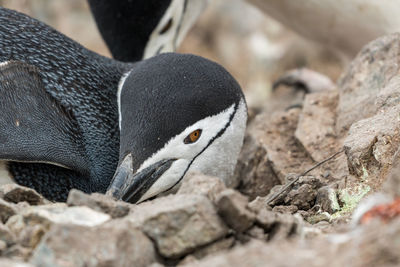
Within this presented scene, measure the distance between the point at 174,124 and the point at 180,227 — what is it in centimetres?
123

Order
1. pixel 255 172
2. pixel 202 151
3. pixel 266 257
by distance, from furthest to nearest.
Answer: pixel 255 172
pixel 202 151
pixel 266 257

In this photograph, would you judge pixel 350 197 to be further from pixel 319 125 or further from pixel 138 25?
pixel 138 25

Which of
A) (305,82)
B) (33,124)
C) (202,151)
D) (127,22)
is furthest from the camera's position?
(127,22)

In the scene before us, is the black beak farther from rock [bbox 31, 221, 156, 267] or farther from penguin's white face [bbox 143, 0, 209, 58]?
penguin's white face [bbox 143, 0, 209, 58]

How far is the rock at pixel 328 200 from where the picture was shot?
2.96m

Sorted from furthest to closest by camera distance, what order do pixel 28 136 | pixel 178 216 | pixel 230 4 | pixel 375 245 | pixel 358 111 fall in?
pixel 230 4
pixel 358 111
pixel 28 136
pixel 178 216
pixel 375 245

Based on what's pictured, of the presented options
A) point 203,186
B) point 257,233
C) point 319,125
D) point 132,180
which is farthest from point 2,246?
point 319,125

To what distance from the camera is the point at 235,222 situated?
213cm

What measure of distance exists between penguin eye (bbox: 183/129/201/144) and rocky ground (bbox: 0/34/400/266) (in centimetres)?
41

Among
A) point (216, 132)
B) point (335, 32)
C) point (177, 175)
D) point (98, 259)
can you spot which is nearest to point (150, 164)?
point (177, 175)

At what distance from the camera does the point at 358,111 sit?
4.05 meters

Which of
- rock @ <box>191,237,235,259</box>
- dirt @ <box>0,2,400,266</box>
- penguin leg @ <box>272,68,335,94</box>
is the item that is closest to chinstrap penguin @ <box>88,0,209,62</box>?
penguin leg @ <box>272,68,335,94</box>

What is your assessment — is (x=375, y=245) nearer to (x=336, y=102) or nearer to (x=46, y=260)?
(x=46, y=260)

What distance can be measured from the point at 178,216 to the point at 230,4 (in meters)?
8.52
